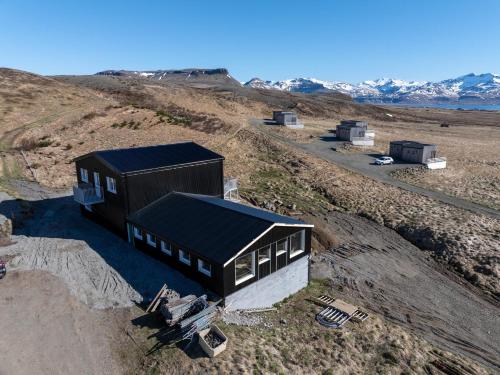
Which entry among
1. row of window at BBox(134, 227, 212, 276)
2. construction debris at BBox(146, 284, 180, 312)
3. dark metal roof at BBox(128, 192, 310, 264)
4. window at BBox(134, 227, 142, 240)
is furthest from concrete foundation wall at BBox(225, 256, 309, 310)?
window at BBox(134, 227, 142, 240)

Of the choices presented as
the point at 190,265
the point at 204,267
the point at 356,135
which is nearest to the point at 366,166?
the point at 356,135

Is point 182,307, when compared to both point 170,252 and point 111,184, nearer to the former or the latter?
point 170,252

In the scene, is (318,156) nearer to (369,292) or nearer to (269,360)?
(369,292)

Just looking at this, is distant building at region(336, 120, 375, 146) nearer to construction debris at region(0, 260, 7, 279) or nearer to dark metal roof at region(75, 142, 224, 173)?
dark metal roof at region(75, 142, 224, 173)

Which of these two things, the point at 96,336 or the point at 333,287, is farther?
the point at 333,287

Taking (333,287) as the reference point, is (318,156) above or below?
above

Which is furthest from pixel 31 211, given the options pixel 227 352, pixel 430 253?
pixel 430 253
